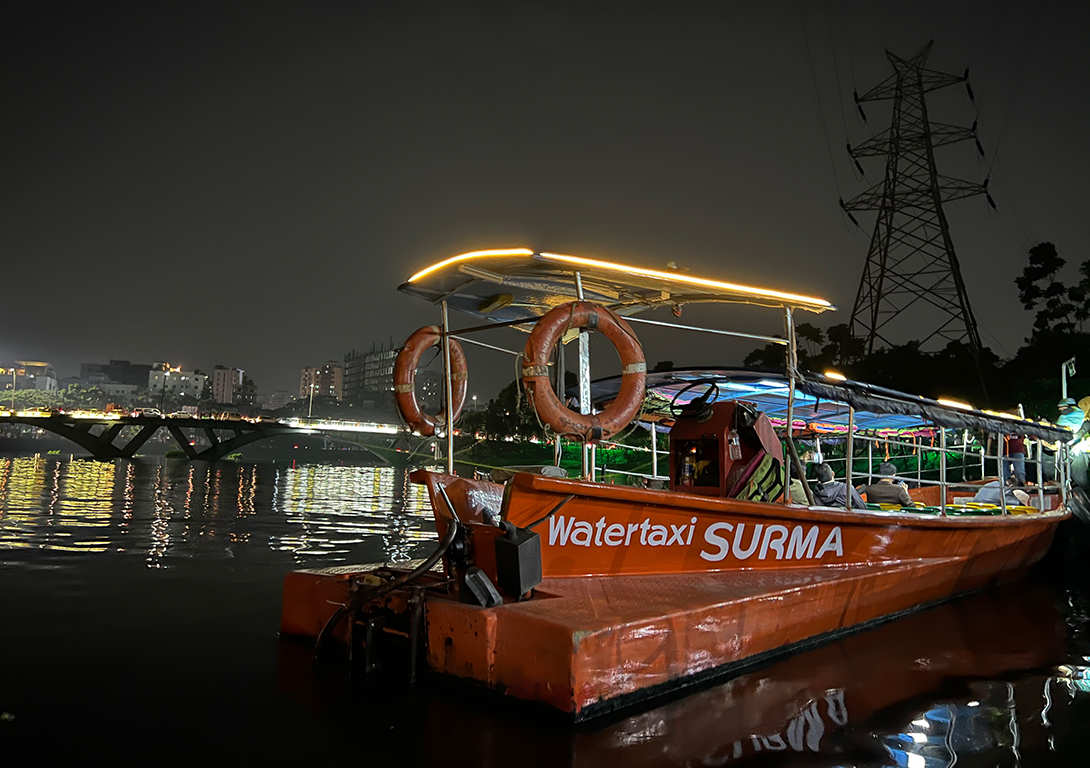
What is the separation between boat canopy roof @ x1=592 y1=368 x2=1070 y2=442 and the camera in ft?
20.6

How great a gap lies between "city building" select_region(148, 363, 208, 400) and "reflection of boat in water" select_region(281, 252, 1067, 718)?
185 metres

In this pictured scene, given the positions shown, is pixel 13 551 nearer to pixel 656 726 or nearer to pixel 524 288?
pixel 524 288

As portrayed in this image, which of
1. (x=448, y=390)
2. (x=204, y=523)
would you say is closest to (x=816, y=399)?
(x=448, y=390)

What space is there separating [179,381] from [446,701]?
192m

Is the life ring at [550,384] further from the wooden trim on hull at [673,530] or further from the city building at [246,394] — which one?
the city building at [246,394]

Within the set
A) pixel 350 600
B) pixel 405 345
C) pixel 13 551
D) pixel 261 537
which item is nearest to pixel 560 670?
pixel 350 600

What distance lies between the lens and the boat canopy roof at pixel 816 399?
20.6 ft

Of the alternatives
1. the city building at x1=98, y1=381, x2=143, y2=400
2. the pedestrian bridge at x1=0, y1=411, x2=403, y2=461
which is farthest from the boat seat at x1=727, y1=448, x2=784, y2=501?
the city building at x1=98, y1=381, x2=143, y2=400

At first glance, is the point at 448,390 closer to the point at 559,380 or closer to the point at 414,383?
the point at 414,383

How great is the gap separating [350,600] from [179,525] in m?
11.1

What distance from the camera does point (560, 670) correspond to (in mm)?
3727

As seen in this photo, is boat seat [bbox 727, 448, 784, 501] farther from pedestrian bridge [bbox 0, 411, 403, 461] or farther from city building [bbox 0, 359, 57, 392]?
city building [bbox 0, 359, 57, 392]

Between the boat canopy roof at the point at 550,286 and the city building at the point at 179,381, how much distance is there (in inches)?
7251

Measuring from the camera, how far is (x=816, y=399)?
7359 mm
